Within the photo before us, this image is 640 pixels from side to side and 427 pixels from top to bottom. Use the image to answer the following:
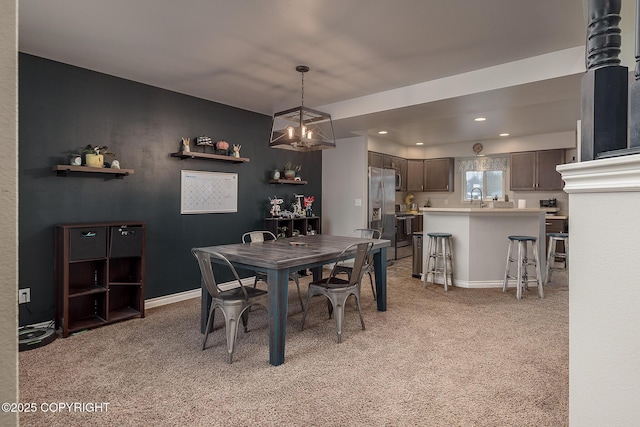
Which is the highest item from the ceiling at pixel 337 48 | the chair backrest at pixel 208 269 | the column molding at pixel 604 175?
the ceiling at pixel 337 48

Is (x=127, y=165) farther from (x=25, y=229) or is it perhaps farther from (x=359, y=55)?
(x=359, y=55)

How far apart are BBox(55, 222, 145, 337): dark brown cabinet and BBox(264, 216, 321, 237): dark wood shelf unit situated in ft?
6.36

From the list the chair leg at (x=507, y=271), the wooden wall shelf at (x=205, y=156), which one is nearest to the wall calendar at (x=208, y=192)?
the wooden wall shelf at (x=205, y=156)

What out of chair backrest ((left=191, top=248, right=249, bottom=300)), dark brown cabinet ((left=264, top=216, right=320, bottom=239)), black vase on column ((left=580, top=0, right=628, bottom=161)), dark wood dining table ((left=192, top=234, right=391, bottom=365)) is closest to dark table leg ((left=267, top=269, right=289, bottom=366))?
dark wood dining table ((left=192, top=234, right=391, bottom=365))

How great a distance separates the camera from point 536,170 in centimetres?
690

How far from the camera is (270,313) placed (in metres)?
2.61

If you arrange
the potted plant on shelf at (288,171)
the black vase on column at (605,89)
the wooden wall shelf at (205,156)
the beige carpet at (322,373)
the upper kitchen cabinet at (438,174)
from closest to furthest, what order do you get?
the black vase on column at (605,89) → the beige carpet at (322,373) → the wooden wall shelf at (205,156) → the potted plant on shelf at (288,171) → the upper kitchen cabinet at (438,174)

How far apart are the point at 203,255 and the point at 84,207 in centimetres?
178

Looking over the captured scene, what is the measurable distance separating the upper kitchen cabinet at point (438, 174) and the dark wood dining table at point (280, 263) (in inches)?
192

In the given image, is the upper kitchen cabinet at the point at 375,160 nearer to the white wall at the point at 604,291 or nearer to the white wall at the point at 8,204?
the white wall at the point at 604,291

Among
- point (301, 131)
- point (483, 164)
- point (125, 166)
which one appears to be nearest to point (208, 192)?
point (125, 166)

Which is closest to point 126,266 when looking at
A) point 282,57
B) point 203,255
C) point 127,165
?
point 127,165

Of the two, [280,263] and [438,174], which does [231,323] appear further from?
[438,174]

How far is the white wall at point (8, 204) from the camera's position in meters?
0.52
